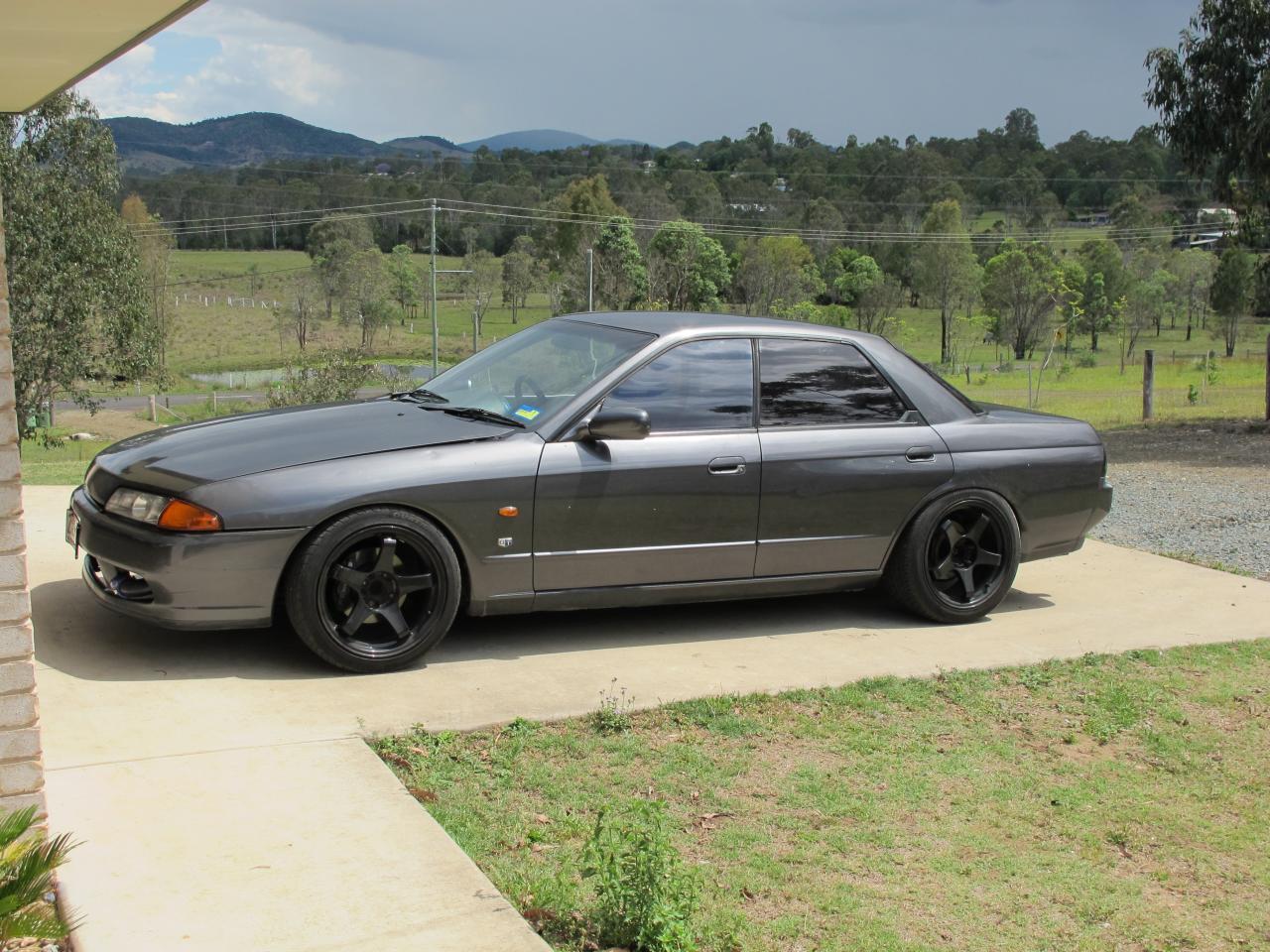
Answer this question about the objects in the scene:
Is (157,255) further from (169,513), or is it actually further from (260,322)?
(169,513)

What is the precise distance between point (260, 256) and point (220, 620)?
357 feet

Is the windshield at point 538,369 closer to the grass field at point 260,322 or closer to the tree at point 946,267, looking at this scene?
the grass field at point 260,322

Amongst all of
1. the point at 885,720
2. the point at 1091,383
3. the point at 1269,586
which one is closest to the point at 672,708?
the point at 885,720

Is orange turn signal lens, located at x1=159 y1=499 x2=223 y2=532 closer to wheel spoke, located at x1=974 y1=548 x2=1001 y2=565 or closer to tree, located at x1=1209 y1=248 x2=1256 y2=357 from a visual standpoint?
wheel spoke, located at x1=974 y1=548 x2=1001 y2=565

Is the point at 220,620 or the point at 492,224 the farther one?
the point at 492,224

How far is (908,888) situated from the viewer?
3695 millimetres

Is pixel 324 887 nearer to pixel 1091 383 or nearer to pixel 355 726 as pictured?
pixel 355 726

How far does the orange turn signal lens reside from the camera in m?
5.06

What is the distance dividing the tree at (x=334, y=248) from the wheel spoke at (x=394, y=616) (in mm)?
77857

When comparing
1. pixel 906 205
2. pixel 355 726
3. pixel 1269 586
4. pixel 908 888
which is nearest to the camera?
pixel 908 888

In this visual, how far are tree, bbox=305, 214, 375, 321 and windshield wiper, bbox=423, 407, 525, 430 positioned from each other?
76908 millimetres

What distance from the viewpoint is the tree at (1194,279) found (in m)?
84.2

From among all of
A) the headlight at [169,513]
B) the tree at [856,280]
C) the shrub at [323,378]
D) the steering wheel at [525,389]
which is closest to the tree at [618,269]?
the tree at [856,280]

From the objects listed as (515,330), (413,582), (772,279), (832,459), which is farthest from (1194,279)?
(413,582)
